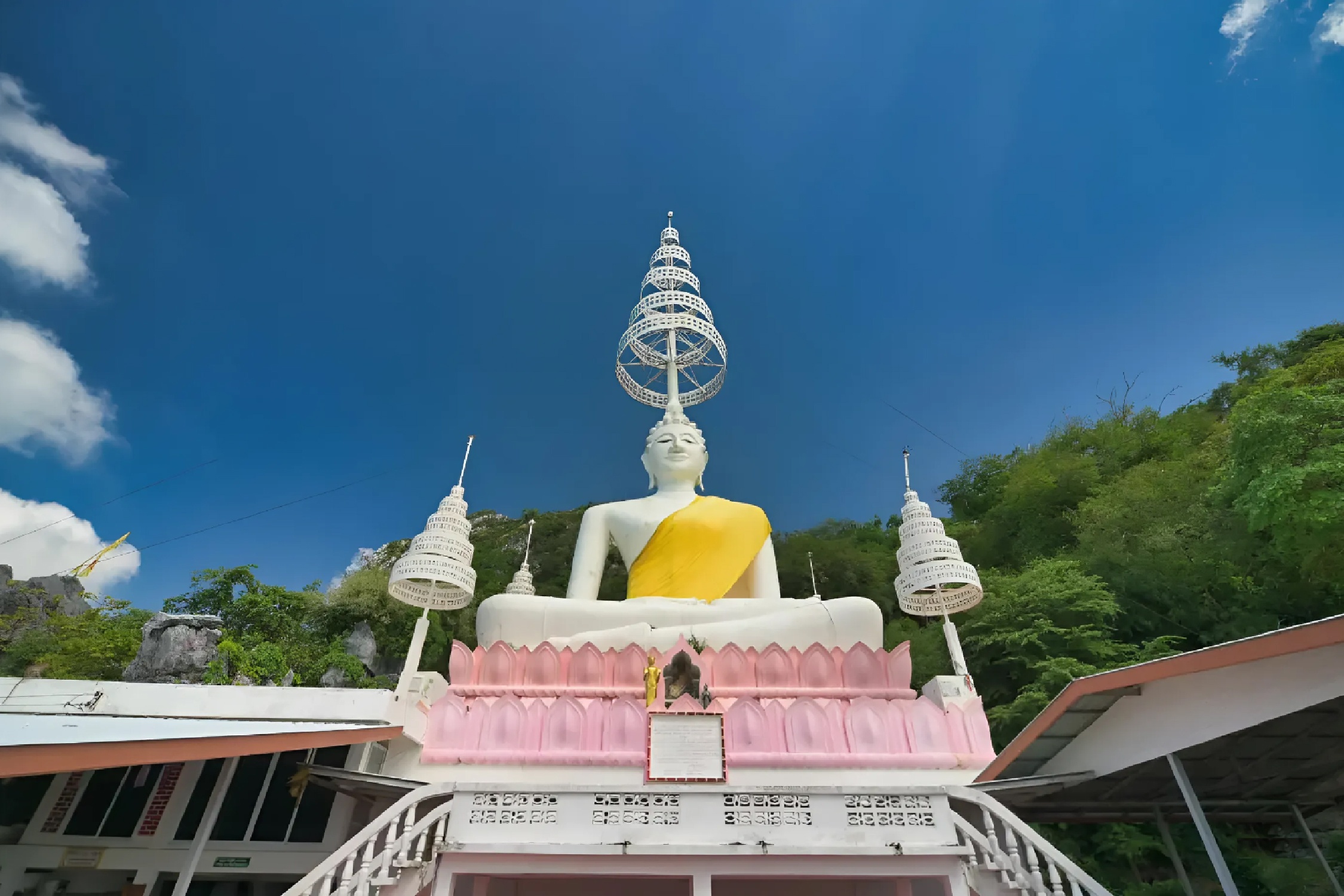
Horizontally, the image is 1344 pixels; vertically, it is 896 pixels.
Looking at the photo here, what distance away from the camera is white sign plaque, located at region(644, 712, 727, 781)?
611cm

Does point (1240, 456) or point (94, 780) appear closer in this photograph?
point (94, 780)

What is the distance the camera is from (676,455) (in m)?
14.4

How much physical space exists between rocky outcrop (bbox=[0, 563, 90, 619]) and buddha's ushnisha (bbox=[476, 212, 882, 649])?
23297mm

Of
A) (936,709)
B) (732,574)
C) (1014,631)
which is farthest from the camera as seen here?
(1014,631)

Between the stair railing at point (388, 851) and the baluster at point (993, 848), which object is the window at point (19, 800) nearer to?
the stair railing at point (388, 851)

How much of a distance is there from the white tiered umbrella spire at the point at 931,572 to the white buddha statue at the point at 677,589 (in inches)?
25.9

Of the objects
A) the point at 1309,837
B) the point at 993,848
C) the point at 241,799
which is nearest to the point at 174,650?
the point at 241,799

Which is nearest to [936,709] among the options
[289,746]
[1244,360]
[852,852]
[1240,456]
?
[852,852]

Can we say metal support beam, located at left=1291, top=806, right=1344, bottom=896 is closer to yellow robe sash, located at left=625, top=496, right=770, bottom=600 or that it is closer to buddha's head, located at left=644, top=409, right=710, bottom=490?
yellow robe sash, located at left=625, top=496, right=770, bottom=600

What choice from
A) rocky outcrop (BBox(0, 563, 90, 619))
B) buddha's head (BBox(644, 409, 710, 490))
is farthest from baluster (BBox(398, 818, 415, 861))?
rocky outcrop (BBox(0, 563, 90, 619))

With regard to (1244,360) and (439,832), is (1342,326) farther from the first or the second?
(439,832)

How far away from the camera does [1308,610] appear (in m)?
13.9

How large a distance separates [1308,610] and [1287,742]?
38.1ft

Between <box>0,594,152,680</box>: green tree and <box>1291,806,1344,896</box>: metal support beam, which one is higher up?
<box>0,594,152,680</box>: green tree
